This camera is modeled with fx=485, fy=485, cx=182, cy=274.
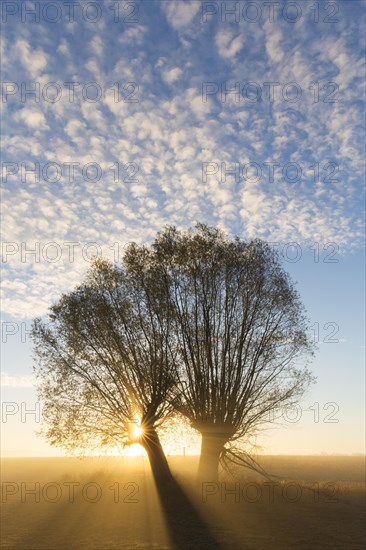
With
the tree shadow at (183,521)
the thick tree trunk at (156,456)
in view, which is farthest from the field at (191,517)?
the thick tree trunk at (156,456)

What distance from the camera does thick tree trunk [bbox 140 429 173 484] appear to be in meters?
33.1

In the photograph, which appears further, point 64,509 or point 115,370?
point 115,370

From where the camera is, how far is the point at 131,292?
3519 centimetres

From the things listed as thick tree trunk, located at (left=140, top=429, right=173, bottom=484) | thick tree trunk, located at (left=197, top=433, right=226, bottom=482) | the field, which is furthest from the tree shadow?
thick tree trunk, located at (left=197, top=433, right=226, bottom=482)

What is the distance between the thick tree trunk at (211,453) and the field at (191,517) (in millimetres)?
1031

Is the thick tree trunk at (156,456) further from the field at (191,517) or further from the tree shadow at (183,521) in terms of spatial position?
the field at (191,517)

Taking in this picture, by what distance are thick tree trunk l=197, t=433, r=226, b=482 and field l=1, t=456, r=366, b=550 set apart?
3.38 ft

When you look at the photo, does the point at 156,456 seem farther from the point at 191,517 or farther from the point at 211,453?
the point at 191,517

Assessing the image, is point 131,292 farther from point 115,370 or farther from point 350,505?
point 350,505

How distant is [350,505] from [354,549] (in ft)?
33.1

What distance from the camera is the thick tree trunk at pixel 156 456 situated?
33.1 m

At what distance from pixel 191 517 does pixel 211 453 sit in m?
8.21

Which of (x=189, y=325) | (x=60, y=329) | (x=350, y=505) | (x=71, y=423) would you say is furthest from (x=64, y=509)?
(x=350, y=505)

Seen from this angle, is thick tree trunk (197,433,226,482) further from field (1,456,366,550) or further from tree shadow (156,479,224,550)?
tree shadow (156,479,224,550)
